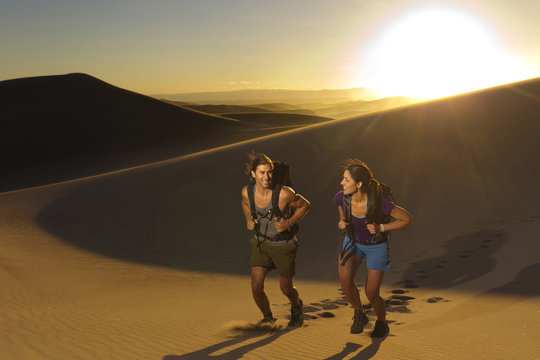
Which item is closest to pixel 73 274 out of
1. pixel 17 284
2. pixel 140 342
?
pixel 17 284

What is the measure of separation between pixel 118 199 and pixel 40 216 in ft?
7.95

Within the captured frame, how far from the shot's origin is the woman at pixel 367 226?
15.2 ft

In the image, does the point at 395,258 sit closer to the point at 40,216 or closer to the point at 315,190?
the point at 315,190

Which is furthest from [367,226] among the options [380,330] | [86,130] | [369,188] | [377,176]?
[86,130]

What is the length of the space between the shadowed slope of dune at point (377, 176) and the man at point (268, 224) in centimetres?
409

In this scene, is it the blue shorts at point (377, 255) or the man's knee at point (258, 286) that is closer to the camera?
the blue shorts at point (377, 255)

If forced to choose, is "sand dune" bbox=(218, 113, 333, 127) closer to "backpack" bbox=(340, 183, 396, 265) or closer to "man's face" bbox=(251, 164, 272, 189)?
"man's face" bbox=(251, 164, 272, 189)

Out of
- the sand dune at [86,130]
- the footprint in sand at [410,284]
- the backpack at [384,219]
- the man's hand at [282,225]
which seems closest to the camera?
the backpack at [384,219]

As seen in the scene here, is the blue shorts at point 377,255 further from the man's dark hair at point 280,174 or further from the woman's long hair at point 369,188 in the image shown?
the man's dark hair at point 280,174

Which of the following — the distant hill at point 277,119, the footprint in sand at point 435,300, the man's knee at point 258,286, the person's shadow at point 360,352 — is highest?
the distant hill at point 277,119

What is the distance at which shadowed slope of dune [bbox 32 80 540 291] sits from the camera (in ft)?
34.8

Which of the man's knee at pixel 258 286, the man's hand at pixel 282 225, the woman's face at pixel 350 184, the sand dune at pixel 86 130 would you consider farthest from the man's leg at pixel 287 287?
the sand dune at pixel 86 130

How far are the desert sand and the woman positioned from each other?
0.56 meters

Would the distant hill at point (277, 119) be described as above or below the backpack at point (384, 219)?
above
